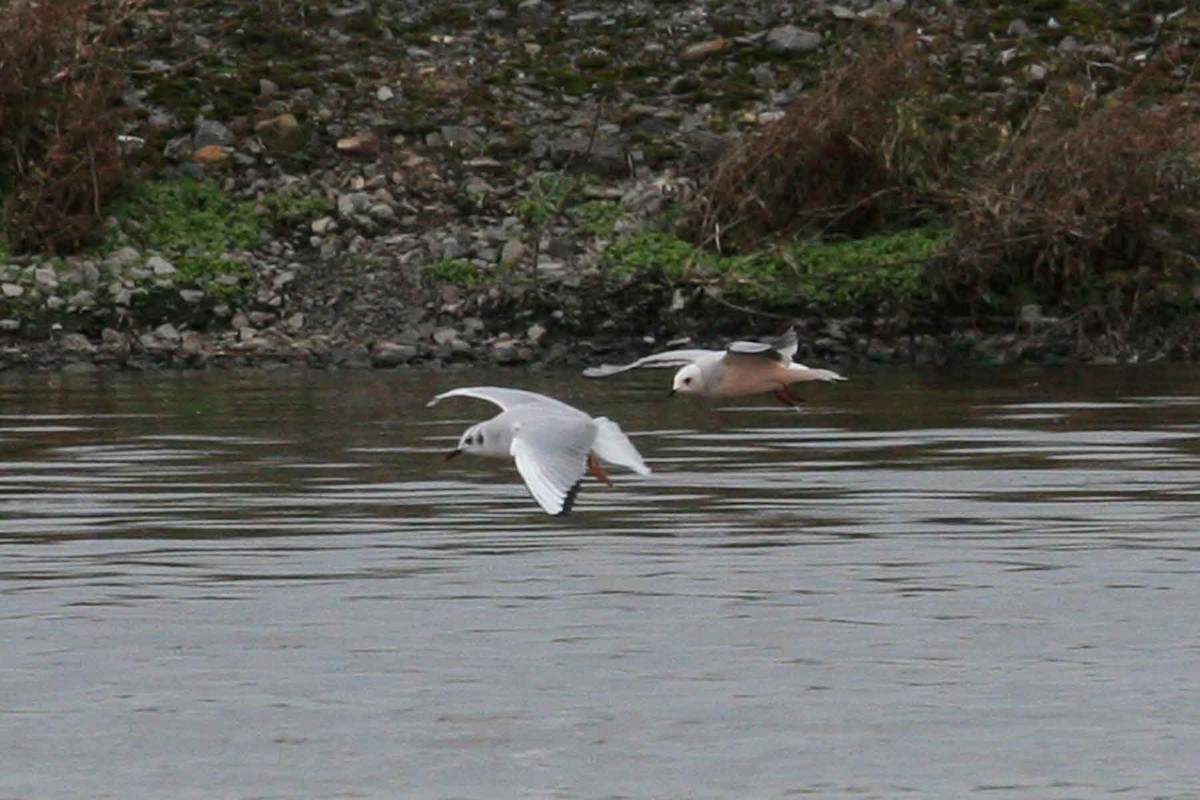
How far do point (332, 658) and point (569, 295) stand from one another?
1376cm

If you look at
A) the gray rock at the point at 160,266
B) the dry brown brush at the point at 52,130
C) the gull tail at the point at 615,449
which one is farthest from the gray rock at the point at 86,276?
the gull tail at the point at 615,449

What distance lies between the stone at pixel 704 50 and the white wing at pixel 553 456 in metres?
15.1

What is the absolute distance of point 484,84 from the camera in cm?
2628

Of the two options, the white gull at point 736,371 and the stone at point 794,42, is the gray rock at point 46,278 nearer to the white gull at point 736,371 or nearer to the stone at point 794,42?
the stone at point 794,42

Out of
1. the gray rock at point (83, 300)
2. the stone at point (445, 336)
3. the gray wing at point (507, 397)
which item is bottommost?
the stone at point (445, 336)

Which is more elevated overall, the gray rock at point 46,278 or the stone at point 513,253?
the stone at point 513,253

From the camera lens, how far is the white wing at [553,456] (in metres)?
10.5

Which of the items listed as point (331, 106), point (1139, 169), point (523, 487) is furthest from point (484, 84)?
point (523, 487)

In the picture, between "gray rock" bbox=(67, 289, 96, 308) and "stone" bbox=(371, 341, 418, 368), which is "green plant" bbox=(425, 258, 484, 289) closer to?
"stone" bbox=(371, 341, 418, 368)

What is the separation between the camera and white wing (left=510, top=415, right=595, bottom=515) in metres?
10.5

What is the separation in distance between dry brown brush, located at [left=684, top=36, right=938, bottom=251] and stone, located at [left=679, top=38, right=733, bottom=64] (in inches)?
137

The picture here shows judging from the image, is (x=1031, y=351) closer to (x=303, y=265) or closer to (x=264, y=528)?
(x=303, y=265)

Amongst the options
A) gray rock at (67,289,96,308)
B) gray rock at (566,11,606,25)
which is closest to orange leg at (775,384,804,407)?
gray rock at (67,289,96,308)

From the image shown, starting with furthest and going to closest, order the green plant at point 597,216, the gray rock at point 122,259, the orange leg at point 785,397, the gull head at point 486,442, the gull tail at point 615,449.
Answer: the green plant at point 597,216 < the gray rock at point 122,259 < the orange leg at point 785,397 < the gull head at point 486,442 < the gull tail at point 615,449
